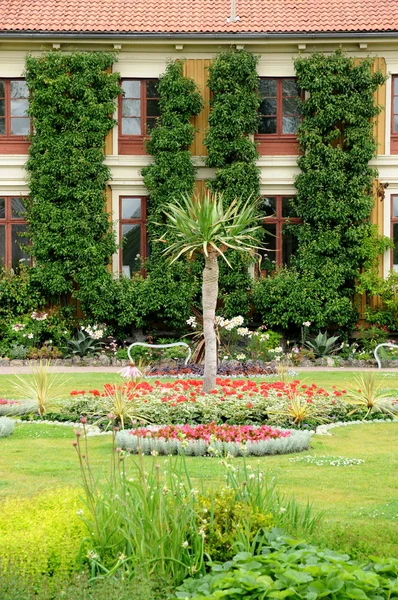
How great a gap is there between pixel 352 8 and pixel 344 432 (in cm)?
1551

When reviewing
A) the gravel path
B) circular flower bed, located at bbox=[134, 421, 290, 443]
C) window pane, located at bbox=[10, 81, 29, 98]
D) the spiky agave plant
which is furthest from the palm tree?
window pane, located at bbox=[10, 81, 29, 98]

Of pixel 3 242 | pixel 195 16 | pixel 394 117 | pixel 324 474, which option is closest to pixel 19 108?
pixel 3 242

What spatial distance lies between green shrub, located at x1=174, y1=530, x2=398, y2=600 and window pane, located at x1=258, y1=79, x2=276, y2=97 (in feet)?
66.4

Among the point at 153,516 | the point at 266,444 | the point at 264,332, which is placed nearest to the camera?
the point at 153,516

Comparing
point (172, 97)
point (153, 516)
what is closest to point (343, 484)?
point (153, 516)

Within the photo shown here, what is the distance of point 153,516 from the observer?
5.66 meters

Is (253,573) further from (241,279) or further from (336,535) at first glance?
(241,279)

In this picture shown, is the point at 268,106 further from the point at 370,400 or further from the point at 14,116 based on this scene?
the point at 370,400

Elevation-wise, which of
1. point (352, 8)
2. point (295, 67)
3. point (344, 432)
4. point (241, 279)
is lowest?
point (344, 432)

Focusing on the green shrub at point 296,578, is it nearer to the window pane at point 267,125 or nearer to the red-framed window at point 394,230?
the red-framed window at point 394,230

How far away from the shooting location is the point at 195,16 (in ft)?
82.0

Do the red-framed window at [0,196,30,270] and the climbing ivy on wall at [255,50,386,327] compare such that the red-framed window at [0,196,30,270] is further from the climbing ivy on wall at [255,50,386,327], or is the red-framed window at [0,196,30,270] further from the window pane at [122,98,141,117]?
the climbing ivy on wall at [255,50,386,327]

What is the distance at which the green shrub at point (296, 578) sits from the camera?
496 centimetres

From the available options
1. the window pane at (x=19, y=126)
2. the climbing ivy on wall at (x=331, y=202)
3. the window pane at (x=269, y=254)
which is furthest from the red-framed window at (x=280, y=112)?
the window pane at (x=19, y=126)
